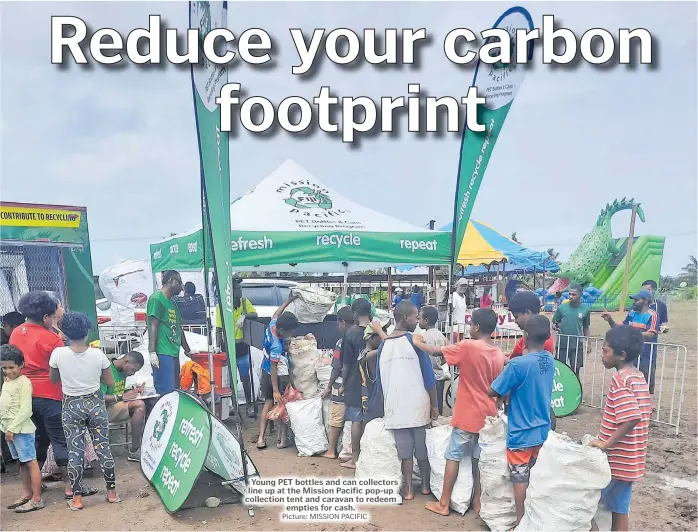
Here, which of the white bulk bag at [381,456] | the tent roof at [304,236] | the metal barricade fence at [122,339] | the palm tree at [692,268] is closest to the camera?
the white bulk bag at [381,456]

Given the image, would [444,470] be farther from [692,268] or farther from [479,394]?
[692,268]

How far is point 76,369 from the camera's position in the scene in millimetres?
4203

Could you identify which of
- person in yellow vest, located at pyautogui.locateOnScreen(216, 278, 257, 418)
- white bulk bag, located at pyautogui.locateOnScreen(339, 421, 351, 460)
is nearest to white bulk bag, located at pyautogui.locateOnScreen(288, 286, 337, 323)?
person in yellow vest, located at pyautogui.locateOnScreen(216, 278, 257, 418)

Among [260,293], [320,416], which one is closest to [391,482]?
[320,416]

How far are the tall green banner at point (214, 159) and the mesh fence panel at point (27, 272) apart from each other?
3806 millimetres

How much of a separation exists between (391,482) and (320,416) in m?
1.41

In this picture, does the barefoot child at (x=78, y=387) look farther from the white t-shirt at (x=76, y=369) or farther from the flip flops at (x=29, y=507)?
the flip flops at (x=29, y=507)

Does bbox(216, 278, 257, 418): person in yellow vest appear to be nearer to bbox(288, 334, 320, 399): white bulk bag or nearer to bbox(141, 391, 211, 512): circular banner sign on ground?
bbox(288, 334, 320, 399): white bulk bag

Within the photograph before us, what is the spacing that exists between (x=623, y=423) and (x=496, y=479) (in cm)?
107

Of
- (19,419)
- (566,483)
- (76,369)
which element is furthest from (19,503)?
(566,483)

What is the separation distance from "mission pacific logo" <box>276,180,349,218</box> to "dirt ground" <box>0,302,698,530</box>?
313cm

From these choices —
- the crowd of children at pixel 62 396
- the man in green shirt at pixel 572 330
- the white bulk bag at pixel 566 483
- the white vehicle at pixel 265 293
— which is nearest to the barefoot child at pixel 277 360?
the crowd of children at pixel 62 396

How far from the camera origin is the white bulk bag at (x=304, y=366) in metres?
5.86

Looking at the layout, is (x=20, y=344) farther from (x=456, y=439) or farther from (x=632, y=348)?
(x=632, y=348)
